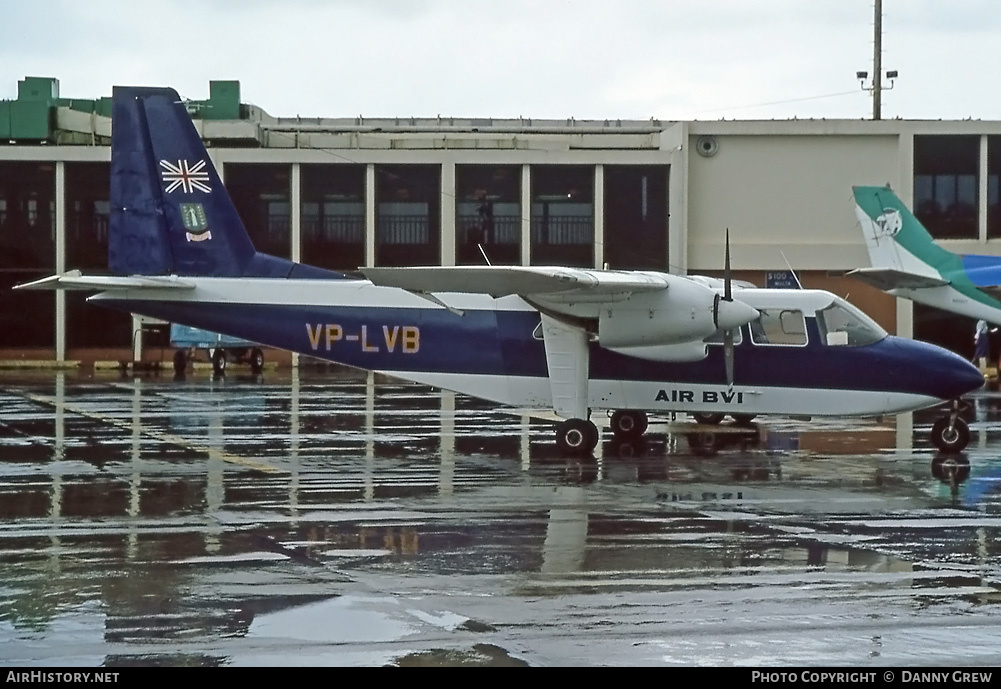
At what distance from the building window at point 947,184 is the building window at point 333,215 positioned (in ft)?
66.2

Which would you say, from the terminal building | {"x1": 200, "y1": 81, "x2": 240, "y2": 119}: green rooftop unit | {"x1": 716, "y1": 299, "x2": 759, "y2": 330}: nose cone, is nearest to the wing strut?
{"x1": 716, "y1": 299, "x2": 759, "y2": 330}: nose cone

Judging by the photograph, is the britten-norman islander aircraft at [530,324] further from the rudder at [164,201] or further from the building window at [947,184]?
the building window at [947,184]

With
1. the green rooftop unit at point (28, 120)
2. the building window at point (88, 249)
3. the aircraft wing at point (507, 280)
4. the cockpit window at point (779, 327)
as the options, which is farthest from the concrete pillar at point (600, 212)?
the aircraft wing at point (507, 280)

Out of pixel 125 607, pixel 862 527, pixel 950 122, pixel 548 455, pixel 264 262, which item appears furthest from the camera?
pixel 950 122

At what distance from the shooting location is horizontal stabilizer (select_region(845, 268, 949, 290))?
3325 cm

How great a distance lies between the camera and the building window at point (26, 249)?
5066cm

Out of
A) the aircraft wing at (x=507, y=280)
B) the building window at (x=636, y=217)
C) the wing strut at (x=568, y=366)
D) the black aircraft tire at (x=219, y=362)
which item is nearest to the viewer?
the aircraft wing at (x=507, y=280)

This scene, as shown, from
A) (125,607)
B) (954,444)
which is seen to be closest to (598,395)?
(954,444)

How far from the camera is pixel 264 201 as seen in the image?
51.3m

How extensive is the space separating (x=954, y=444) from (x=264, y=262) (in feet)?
33.5

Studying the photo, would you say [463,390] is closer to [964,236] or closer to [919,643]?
[919,643]

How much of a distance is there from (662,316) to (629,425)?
9.70ft

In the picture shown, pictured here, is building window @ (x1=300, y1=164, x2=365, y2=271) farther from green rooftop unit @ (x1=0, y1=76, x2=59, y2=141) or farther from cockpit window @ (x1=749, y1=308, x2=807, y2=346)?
cockpit window @ (x1=749, y1=308, x2=807, y2=346)

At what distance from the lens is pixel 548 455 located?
18.9 meters
